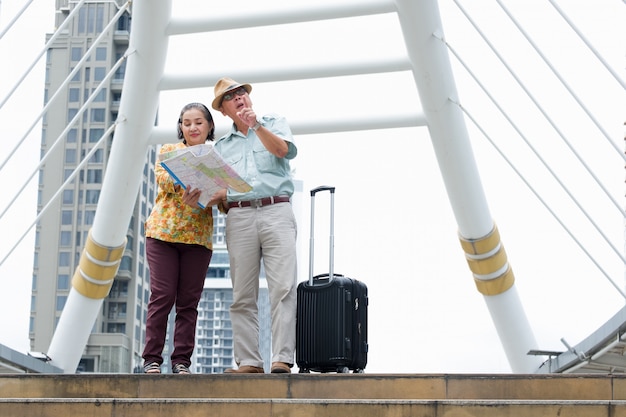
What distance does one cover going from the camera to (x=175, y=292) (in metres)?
6.72

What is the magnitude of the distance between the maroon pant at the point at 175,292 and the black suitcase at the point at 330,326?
0.56m

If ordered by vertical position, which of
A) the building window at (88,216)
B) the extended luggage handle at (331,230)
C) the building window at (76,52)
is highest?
the building window at (76,52)

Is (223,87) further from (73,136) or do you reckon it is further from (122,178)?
(73,136)

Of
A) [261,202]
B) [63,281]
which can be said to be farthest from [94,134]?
[261,202]

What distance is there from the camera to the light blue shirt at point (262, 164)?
6516 millimetres

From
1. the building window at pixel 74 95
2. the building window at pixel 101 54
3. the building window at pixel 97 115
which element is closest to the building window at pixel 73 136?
the building window at pixel 97 115

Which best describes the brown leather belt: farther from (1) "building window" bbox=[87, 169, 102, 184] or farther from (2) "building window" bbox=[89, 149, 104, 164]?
(1) "building window" bbox=[87, 169, 102, 184]

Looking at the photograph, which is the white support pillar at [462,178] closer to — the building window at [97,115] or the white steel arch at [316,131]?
the white steel arch at [316,131]

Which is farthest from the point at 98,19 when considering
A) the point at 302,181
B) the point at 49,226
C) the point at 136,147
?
the point at 136,147

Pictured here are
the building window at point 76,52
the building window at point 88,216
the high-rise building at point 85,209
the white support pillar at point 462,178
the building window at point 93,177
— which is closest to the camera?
the white support pillar at point 462,178

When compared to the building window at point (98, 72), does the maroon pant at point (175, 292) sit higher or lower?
lower

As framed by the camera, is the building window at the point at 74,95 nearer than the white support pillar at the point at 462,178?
No

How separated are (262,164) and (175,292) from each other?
85 cm

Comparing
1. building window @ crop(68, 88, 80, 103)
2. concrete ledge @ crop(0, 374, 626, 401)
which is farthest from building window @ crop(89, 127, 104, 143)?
concrete ledge @ crop(0, 374, 626, 401)
